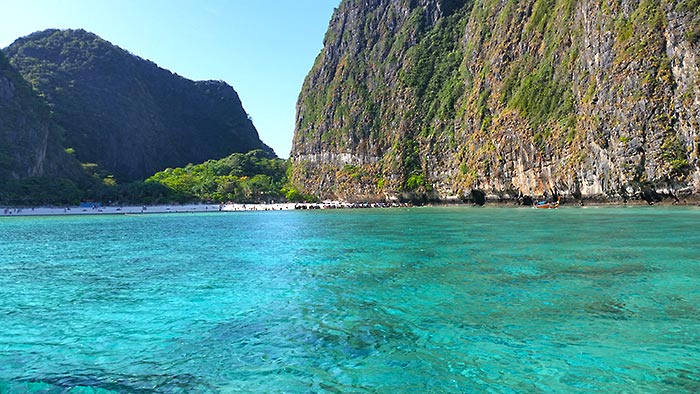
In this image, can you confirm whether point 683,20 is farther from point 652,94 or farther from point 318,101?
point 318,101

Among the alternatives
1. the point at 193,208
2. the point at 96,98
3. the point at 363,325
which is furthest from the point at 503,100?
the point at 96,98

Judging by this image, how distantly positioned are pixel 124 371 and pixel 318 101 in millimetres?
147034

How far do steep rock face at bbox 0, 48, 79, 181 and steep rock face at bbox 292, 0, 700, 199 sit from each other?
71.4m

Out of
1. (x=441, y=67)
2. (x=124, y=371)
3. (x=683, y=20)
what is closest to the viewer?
(x=124, y=371)

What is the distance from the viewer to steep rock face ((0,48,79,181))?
321 feet

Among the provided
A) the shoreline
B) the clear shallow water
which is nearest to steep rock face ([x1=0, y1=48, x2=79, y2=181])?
the shoreline

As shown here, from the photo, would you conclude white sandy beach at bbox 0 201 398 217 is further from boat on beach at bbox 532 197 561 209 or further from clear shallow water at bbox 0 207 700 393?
clear shallow water at bbox 0 207 700 393

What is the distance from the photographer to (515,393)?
19.2 ft

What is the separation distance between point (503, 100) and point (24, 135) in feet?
379

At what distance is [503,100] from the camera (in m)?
81.9

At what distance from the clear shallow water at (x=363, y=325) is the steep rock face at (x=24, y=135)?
104 m

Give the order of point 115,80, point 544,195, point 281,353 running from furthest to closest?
point 115,80
point 544,195
point 281,353

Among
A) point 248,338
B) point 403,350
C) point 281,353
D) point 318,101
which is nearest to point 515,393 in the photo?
point 403,350

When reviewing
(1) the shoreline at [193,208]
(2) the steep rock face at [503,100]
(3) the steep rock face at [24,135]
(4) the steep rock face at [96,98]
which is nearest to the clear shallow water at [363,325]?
(2) the steep rock face at [503,100]
